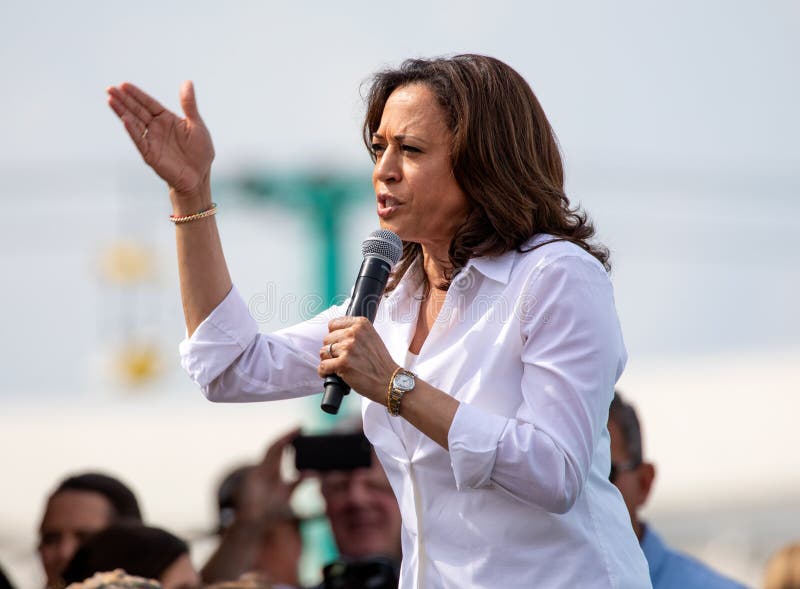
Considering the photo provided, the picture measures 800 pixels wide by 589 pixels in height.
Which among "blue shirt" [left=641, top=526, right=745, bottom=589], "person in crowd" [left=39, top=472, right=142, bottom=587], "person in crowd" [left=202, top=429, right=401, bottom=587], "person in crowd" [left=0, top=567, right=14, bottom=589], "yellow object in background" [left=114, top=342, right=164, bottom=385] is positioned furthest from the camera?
"yellow object in background" [left=114, top=342, right=164, bottom=385]

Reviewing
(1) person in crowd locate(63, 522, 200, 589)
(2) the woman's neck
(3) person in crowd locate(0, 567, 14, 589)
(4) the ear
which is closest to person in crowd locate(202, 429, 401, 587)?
(1) person in crowd locate(63, 522, 200, 589)

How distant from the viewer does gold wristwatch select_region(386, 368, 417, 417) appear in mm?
2621

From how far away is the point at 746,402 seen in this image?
112 ft

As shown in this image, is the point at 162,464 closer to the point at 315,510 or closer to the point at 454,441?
the point at 315,510

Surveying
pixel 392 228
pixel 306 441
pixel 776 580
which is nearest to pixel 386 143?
pixel 392 228

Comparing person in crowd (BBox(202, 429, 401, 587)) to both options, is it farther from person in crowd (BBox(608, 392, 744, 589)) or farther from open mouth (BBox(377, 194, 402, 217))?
open mouth (BBox(377, 194, 402, 217))

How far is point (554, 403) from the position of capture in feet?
8.61

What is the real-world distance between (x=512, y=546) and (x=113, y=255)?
15.5 meters

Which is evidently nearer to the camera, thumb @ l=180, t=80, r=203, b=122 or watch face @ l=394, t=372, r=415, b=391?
watch face @ l=394, t=372, r=415, b=391

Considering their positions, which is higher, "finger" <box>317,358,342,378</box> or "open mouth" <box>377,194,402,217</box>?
"open mouth" <box>377,194,402,217</box>

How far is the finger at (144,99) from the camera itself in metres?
2.96

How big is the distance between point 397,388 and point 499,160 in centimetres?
58

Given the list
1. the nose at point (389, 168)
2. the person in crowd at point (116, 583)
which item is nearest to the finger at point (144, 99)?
the nose at point (389, 168)

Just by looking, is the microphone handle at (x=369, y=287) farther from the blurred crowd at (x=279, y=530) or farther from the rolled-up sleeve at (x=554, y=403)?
the blurred crowd at (x=279, y=530)
